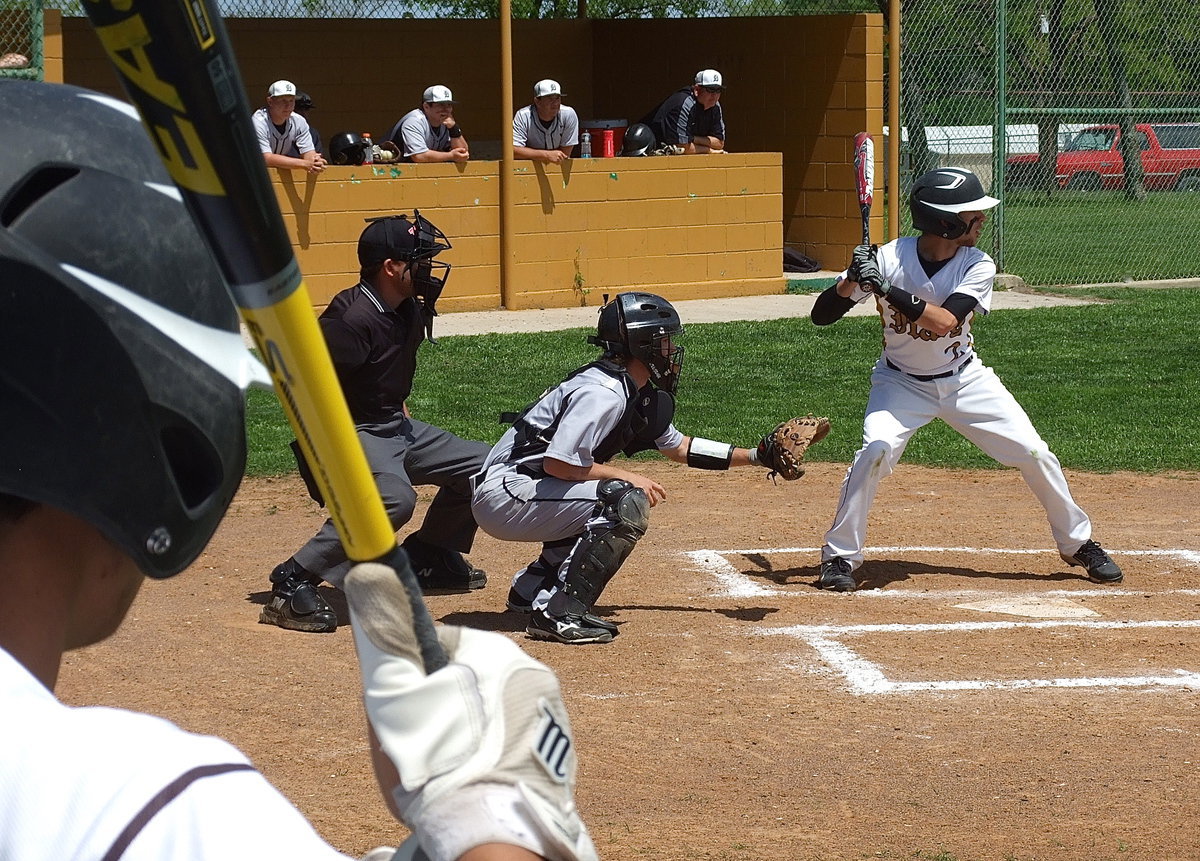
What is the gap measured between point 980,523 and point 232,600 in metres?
4.00

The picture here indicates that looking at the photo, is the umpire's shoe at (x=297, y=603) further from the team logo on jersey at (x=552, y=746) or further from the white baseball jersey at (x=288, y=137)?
the white baseball jersey at (x=288, y=137)

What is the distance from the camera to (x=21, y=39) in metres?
14.3

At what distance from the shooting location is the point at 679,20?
859 inches

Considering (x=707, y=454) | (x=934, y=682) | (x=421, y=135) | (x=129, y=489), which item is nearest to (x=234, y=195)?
(x=129, y=489)

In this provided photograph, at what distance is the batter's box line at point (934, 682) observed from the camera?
5.60 meters

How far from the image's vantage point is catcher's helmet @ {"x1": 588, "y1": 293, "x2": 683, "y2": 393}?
6.20 meters

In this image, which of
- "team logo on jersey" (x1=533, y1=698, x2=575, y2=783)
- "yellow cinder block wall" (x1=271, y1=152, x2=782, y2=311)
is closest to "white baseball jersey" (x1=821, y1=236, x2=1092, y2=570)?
"team logo on jersey" (x1=533, y1=698, x2=575, y2=783)

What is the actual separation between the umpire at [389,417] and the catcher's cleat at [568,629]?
0.76 metres

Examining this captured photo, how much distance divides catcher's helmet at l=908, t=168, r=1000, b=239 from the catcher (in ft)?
4.00

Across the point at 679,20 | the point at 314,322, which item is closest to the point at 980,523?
the point at 314,322

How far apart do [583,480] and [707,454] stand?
0.81 m

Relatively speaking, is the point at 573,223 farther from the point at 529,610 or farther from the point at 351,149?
the point at 529,610

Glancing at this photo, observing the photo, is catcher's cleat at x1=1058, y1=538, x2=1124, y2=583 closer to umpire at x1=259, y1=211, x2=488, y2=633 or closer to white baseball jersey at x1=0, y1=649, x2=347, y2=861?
umpire at x1=259, y1=211, x2=488, y2=633

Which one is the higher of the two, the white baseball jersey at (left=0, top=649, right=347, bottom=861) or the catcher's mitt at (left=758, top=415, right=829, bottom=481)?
the white baseball jersey at (left=0, top=649, right=347, bottom=861)
